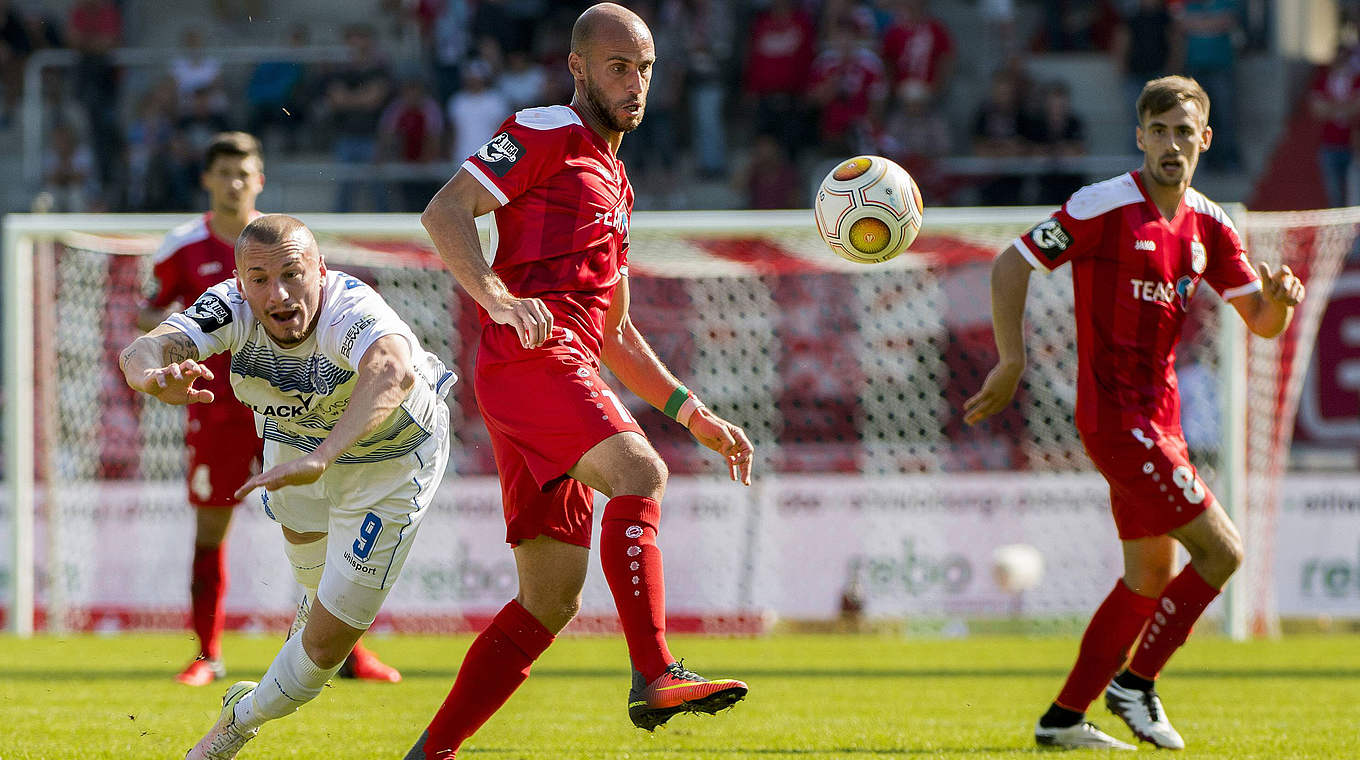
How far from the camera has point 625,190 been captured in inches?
189

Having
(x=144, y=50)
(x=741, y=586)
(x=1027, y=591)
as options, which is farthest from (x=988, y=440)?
(x=144, y=50)

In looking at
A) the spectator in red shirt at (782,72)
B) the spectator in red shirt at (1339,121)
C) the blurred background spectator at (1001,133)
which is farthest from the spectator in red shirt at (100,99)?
the spectator in red shirt at (1339,121)

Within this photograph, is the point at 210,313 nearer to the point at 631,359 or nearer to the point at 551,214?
the point at 551,214

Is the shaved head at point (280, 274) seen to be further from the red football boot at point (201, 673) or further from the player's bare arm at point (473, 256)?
the red football boot at point (201, 673)

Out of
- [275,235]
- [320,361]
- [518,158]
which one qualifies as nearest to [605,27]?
[518,158]

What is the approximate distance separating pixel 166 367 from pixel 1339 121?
14297 mm

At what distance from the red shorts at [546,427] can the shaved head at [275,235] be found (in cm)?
58

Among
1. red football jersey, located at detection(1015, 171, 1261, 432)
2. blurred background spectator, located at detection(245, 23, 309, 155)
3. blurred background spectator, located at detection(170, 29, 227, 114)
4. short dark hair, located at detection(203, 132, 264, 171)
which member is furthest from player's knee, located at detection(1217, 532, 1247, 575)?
blurred background spectator, located at detection(170, 29, 227, 114)

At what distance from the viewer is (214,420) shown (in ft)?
24.6

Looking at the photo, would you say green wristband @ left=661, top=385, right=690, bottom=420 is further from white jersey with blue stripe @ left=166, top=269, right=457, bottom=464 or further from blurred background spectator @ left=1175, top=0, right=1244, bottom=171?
blurred background spectator @ left=1175, top=0, right=1244, bottom=171

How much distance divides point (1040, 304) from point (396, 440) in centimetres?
898

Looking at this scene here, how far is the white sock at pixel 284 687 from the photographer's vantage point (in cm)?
436

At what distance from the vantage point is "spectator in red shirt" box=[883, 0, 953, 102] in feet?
56.2

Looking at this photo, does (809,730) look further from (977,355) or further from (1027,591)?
(977,355)
